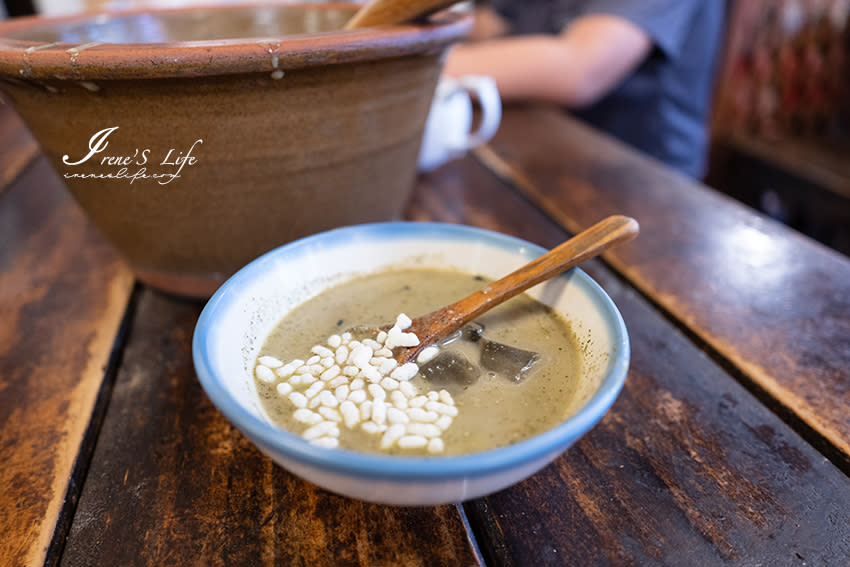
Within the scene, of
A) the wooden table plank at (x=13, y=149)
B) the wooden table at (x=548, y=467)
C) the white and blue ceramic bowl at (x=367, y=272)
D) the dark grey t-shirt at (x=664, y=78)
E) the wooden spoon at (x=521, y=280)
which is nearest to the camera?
the white and blue ceramic bowl at (x=367, y=272)

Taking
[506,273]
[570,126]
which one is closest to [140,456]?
[506,273]

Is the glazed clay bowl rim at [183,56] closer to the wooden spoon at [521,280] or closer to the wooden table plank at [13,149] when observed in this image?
the wooden spoon at [521,280]

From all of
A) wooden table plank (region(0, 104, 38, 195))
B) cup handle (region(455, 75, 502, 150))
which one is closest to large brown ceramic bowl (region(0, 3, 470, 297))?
cup handle (region(455, 75, 502, 150))

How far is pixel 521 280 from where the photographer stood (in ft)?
1.95

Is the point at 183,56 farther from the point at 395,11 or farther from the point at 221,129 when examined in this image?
the point at 395,11

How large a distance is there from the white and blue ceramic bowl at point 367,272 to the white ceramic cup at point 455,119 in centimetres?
44

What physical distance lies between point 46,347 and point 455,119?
0.77m

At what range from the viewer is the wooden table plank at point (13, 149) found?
1220 mm

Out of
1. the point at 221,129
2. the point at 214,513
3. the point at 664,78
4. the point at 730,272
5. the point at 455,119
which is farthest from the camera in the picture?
the point at 664,78

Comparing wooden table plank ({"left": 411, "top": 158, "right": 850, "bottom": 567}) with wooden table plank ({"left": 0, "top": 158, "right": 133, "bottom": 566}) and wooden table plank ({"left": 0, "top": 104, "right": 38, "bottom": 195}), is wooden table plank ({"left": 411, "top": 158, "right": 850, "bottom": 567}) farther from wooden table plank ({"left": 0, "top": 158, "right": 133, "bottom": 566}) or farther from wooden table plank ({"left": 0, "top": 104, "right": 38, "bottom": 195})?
wooden table plank ({"left": 0, "top": 104, "right": 38, "bottom": 195})

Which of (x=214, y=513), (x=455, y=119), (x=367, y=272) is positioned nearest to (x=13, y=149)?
(x=455, y=119)

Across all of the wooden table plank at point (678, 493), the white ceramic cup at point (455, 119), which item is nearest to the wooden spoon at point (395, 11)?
the white ceramic cup at point (455, 119)

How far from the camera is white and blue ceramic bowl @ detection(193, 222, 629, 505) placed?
376 mm

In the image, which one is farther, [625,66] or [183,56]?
[625,66]
